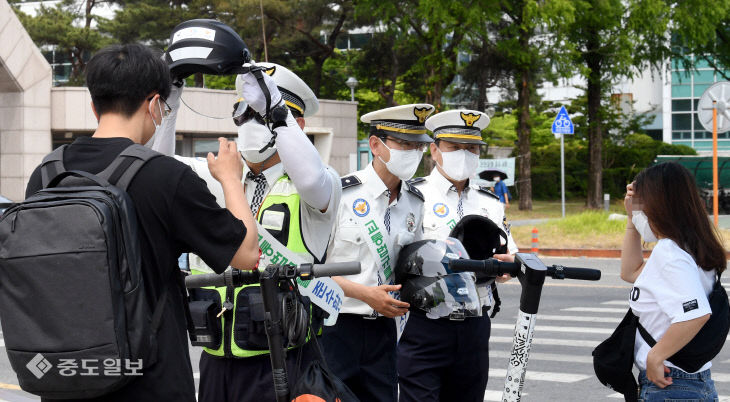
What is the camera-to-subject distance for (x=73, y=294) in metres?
2.42

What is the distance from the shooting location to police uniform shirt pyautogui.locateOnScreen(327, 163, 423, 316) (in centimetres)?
438

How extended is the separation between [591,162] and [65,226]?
32.6 meters

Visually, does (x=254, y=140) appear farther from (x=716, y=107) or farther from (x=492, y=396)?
(x=716, y=107)

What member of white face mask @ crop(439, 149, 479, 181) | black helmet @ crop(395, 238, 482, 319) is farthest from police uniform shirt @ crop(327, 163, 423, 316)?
white face mask @ crop(439, 149, 479, 181)

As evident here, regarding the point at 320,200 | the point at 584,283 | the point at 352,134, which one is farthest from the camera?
the point at 352,134

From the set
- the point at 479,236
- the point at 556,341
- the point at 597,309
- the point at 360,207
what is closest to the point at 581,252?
the point at 597,309

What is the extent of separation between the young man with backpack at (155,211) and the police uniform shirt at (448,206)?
2.49 metres

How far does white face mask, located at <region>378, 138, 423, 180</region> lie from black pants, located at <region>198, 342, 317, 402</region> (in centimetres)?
158

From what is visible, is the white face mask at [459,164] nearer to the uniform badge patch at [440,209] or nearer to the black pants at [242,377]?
the uniform badge patch at [440,209]

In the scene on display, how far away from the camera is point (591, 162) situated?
111 ft

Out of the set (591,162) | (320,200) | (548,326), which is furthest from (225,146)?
(591,162)

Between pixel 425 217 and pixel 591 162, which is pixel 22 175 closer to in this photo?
pixel 591 162

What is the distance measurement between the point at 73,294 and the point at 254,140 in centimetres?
128

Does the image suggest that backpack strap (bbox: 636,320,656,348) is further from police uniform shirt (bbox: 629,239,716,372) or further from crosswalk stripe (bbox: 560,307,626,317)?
crosswalk stripe (bbox: 560,307,626,317)
